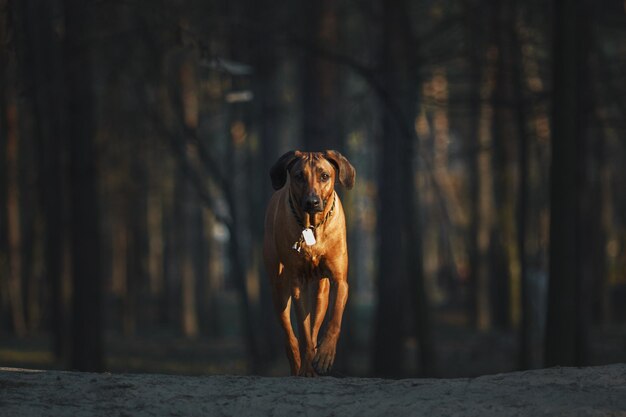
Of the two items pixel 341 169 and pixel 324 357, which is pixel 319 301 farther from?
pixel 341 169

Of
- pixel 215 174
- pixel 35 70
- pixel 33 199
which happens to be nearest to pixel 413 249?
pixel 215 174

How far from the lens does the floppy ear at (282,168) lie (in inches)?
363

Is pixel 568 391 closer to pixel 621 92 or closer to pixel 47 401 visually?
pixel 47 401

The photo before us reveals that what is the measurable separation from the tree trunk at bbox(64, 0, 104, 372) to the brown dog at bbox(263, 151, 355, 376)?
10.8m

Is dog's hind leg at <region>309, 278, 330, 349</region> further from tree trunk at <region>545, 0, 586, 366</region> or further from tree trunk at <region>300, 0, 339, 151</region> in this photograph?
tree trunk at <region>300, 0, 339, 151</region>

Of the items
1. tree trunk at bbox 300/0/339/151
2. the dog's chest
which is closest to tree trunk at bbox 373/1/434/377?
tree trunk at bbox 300/0/339/151

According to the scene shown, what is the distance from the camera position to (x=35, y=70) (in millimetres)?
11797

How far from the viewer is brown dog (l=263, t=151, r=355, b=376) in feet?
29.4

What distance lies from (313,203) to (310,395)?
1.44 meters

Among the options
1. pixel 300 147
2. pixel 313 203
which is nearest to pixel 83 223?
pixel 300 147

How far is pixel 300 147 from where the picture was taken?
1149 inches

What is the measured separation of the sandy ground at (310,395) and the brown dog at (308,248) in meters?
0.52

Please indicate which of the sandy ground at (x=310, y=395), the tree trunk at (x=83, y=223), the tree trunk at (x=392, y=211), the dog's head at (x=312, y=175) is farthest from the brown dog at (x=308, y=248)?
the tree trunk at (x=83, y=223)

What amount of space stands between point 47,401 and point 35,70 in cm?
461
